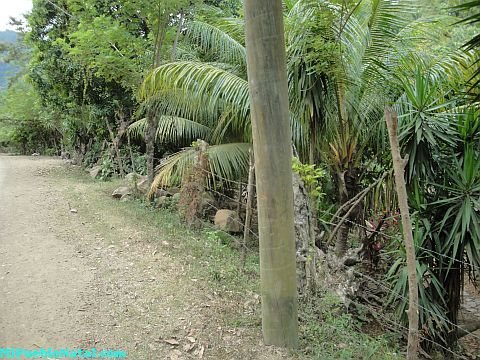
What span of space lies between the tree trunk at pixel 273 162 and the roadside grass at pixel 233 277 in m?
0.39

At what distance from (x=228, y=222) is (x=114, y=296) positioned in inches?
127

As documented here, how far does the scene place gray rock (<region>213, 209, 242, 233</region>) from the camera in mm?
6988

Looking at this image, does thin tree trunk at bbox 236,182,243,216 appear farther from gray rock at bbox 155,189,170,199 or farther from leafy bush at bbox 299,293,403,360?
leafy bush at bbox 299,293,403,360

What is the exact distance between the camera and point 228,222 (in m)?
7.06

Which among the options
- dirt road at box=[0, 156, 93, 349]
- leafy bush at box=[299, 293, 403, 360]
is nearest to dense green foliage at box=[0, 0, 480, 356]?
leafy bush at box=[299, 293, 403, 360]

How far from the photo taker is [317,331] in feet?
11.7

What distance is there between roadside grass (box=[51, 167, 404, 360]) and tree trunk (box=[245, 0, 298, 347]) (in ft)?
1.28

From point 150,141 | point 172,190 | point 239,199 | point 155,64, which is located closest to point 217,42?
point 155,64

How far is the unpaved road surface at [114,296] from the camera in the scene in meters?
3.31

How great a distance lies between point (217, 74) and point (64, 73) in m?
7.66

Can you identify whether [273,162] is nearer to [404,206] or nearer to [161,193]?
[404,206]

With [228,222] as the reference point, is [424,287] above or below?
below

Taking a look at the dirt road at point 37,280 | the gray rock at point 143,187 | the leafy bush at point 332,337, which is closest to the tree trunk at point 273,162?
the leafy bush at point 332,337

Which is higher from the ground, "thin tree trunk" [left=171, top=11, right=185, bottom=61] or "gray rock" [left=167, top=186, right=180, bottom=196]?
"thin tree trunk" [left=171, top=11, right=185, bottom=61]
